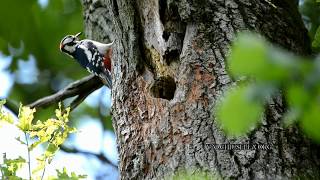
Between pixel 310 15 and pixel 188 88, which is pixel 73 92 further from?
pixel 310 15

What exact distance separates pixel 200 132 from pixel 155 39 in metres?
0.70

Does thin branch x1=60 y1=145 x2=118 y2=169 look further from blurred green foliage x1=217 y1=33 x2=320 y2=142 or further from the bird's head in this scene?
blurred green foliage x1=217 y1=33 x2=320 y2=142

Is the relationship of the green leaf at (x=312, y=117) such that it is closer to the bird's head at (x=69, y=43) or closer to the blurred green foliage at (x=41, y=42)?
the blurred green foliage at (x=41, y=42)

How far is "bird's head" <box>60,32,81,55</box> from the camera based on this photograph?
3.97m

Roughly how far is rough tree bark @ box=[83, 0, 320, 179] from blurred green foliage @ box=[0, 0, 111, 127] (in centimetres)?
143

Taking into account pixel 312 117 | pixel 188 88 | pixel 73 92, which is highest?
pixel 73 92

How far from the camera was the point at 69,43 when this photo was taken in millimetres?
3994

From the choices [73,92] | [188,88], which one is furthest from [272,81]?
[73,92]

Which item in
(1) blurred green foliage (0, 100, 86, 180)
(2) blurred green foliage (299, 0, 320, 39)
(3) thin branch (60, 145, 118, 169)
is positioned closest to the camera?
(1) blurred green foliage (0, 100, 86, 180)

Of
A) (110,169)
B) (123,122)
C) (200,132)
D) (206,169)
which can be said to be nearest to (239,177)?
(206,169)

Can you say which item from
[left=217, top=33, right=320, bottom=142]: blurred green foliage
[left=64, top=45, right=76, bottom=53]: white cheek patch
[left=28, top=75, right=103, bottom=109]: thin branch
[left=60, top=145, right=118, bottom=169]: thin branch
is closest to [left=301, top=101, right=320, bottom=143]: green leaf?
[left=217, top=33, right=320, bottom=142]: blurred green foliage

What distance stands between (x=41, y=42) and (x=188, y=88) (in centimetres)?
215

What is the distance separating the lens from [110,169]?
4.09 m

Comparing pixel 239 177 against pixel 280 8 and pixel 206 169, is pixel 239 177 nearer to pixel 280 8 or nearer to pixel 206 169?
pixel 206 169
